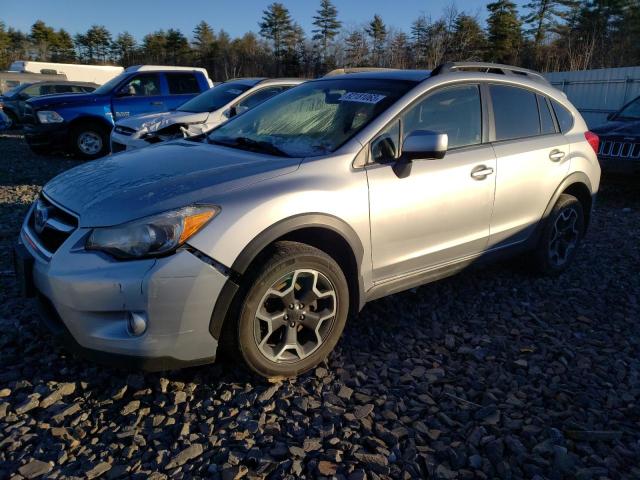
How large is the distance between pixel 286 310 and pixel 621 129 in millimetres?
6825

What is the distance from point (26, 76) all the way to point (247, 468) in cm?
2824

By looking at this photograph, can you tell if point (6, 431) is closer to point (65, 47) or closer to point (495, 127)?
point (495, 127)

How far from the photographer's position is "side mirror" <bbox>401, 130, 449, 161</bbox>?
2.76m

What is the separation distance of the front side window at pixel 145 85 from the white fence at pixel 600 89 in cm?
1269

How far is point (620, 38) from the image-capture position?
110 feet

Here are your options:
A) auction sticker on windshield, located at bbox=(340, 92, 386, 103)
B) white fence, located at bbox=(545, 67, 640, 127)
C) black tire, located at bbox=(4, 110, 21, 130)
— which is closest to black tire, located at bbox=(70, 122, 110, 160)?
auction sticker on windshield, located at bbox=(340, 92, 386, 103)

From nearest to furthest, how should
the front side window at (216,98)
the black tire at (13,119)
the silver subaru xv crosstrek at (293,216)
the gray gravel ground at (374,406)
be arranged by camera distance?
the gray gravel ground at (374,406) → the silver subaru xv crosstrek at (293,216) → the front side window at (216,98) → the black tire at (13,119)

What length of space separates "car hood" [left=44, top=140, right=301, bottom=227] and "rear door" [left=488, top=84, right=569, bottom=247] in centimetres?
168

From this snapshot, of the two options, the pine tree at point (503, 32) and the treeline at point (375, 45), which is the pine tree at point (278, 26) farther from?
the pine tree at point (503, 32)

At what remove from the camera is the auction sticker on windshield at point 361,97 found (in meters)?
3.14

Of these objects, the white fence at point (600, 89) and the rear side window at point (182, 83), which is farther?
the white fence at point (600, 89)

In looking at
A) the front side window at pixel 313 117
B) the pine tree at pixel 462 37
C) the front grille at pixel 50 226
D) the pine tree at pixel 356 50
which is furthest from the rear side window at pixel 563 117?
the pine tree at pixel 356 50

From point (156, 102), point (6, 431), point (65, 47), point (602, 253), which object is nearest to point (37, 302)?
point (6, 431)

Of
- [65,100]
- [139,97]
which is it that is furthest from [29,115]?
[139,97]
